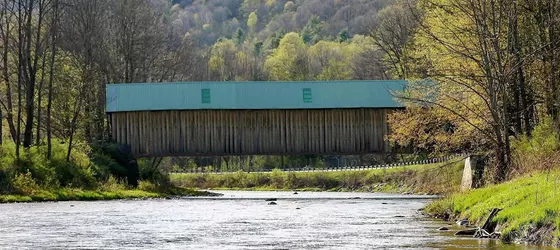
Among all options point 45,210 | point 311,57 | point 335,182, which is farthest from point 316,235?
point 311,57

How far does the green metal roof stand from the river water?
14.4 meters

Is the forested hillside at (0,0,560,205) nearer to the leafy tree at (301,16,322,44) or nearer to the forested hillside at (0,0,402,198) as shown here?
the forested hillside at (0,0,402,198)

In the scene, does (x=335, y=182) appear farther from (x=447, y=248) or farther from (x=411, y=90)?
(x=447, y=248)

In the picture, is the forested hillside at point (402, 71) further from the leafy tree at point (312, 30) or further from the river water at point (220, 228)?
the leafy tree at point (312, 30)

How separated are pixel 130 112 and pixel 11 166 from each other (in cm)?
950

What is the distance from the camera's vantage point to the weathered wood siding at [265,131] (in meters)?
46.8

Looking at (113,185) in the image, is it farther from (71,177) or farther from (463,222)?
(463,222)

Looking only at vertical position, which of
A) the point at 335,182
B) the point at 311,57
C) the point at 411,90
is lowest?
the point at 335,182

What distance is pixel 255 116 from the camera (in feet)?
153

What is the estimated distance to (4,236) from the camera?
2030 cm

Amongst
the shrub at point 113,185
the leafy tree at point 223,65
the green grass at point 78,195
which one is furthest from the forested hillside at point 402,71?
the leafy tree at point 223,65

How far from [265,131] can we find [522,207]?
2853 centimetres

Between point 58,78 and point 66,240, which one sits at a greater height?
point 58,78

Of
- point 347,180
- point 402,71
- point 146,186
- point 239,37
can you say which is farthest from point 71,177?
point 239,37
